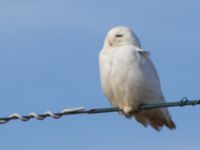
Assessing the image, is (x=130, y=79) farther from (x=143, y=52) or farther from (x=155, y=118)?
(x=155, y=118)

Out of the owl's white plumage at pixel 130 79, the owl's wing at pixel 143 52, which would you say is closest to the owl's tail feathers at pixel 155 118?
the owl's white plumage at pixel 130 79

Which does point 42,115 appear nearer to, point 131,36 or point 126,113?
point 126,113

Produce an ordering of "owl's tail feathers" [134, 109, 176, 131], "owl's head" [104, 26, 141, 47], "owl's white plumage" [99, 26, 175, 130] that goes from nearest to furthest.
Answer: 1. "owl's white plumage" [99, 26, 175, 130]
2. "owl's tail feathers" [134, 109, 176, 131]
3. "owl's head" [104, 26, 141, 47]

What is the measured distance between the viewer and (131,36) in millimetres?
10953

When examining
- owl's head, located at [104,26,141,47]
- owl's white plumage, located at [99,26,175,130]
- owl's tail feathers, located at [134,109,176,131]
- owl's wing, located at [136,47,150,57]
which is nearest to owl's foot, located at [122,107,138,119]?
owl's white plumage, located at [99,26,175,130]

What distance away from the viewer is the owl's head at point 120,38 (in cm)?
1084

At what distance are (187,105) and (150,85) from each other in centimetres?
337

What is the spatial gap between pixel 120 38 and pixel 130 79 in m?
1.03

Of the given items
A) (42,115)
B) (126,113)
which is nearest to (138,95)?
(126,113)

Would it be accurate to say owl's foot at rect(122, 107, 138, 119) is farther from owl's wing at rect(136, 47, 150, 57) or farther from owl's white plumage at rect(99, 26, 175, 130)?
owl's wing at rect(136, 47, 150, 57)

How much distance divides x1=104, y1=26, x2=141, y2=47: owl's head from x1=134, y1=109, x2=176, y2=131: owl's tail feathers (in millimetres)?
1002

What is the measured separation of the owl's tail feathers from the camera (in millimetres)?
10516

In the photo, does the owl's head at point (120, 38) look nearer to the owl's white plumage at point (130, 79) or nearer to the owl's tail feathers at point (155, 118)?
the owl's white plumage at point (130, 79)

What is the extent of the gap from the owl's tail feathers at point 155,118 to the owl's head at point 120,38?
1.00 metres
